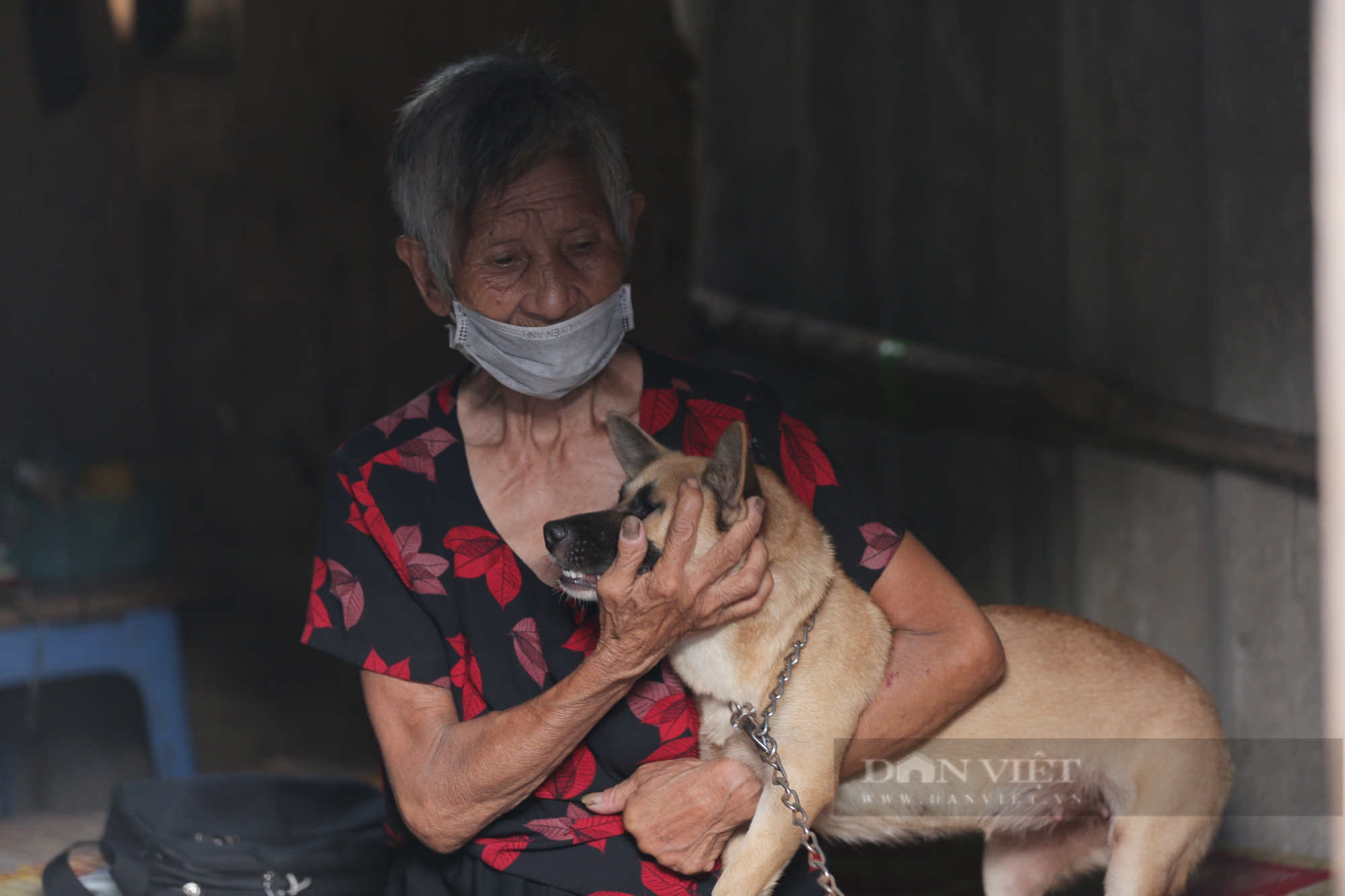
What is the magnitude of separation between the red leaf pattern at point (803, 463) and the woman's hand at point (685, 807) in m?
0.53

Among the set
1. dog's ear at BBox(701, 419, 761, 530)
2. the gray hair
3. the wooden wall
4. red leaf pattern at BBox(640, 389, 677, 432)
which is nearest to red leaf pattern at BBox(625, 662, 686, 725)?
dog's ear at BBox(701, 419, 761, 530)

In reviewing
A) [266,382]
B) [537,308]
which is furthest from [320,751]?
[537,308]

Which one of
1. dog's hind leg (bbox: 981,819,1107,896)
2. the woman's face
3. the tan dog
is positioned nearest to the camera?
the tan dog

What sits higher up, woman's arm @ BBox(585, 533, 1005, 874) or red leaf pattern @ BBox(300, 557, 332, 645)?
red leaf pattern @ BBox(300, 557, 332, 645)

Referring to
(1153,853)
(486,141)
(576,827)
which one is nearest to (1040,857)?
(1153,853)

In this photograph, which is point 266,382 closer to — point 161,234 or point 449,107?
point 161,234

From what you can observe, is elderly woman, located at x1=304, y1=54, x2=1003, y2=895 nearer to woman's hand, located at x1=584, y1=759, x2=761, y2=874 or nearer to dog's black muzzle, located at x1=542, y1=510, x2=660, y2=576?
woman's hand, located at x1=584, y1=759, x2=761, y2=874

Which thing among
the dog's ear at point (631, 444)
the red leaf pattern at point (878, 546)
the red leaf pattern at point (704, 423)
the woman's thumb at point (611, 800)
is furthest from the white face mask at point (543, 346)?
the woman's thumb at point (611, 800)

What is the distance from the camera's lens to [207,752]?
5242 mm

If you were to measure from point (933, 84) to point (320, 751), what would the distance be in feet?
12.7

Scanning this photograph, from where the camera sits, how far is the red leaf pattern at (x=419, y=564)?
81.8 inches

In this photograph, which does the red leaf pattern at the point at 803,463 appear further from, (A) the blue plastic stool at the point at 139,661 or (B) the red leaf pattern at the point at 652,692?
(A) the blue plastic stool at the point at 139,661

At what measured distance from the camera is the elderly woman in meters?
2.03

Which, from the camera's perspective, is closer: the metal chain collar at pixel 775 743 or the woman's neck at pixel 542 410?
the metal chain collar at pixel 775 743
